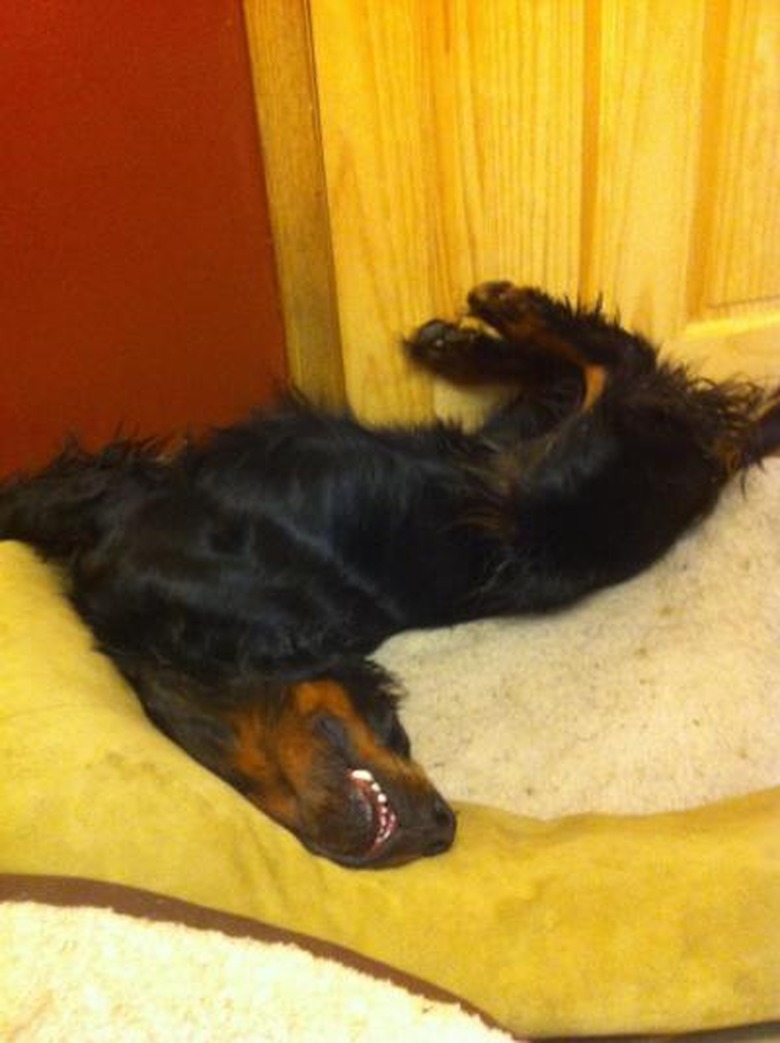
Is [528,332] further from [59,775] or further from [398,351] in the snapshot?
[59,775]

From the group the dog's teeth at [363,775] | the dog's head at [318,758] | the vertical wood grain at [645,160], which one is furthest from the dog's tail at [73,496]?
the vertical wood grain at [645,160]

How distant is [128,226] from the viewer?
154 centimetres

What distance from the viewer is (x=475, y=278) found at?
1614 millimetres

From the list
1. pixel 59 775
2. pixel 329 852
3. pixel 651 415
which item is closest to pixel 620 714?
pixel 651 415

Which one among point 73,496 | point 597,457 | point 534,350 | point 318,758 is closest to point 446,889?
point 318,758

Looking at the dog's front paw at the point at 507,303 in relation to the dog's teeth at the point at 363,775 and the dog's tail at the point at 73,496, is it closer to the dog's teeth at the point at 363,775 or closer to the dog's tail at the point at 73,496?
the dog's tail at the point at 73,496

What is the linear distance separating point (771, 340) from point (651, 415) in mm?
379

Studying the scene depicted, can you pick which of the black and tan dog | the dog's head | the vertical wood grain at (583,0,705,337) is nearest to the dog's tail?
the black and tan dog

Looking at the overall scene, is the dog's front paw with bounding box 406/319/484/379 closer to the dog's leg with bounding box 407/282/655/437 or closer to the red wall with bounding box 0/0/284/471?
the dog's leg with bounding box 407/282/655/437

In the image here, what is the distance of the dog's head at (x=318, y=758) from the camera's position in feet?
3.66

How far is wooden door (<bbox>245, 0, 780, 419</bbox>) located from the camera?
1.44 m

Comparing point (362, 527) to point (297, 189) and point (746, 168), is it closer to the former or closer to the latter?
point (297, 189)

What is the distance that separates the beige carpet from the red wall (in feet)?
1.72

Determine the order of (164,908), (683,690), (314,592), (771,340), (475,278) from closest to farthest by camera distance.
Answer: (164,908)
(314,592)
(683,690)
(475,278)
(771,340)
